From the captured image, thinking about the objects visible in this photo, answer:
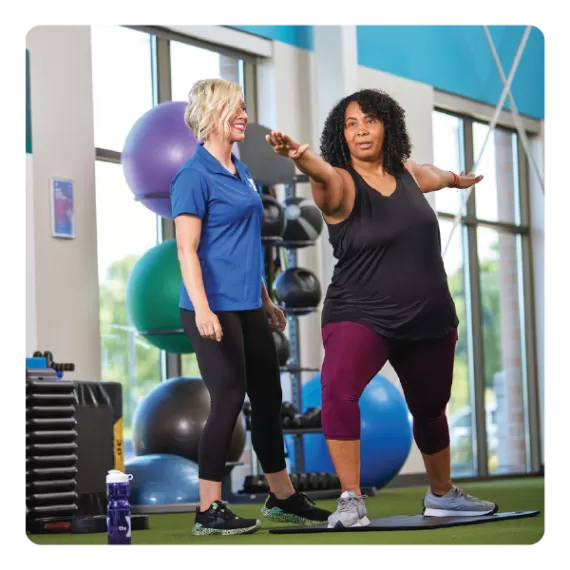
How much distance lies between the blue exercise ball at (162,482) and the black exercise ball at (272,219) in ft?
3.41

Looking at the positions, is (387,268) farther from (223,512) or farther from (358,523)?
(223,512)

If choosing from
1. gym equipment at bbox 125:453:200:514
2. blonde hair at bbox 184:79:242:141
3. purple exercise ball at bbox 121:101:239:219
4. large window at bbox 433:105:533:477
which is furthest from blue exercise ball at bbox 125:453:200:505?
large window at bbox 433:105:533:477

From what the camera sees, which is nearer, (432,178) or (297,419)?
(432,178)

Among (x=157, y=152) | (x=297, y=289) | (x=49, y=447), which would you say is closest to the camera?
(x=49, y=447)

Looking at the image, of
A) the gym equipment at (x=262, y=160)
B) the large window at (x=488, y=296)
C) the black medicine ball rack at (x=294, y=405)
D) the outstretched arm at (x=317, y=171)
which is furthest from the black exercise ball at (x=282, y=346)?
the large window at (x=488, y=296)

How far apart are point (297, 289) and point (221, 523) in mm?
2250

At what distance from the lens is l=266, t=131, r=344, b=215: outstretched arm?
8.53ft

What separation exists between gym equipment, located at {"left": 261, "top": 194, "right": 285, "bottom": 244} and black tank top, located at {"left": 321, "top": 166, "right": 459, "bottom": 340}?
184 centimetres

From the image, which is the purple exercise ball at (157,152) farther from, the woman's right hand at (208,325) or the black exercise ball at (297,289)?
the woman's right hand at (208,325)

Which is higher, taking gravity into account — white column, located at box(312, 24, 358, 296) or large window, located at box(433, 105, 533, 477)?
white column, located at box(312, 24, 358, 296)

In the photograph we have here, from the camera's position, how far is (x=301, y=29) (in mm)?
6527

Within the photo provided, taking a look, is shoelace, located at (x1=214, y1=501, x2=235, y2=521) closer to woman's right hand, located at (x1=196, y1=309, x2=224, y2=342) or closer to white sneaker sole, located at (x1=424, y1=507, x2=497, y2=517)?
woman's right hand, located at (x1=196, y1=309, x2=224, y2=342)

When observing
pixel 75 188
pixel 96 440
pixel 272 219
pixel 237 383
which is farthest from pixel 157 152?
pixel 237 383

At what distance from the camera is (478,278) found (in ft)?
25.6
